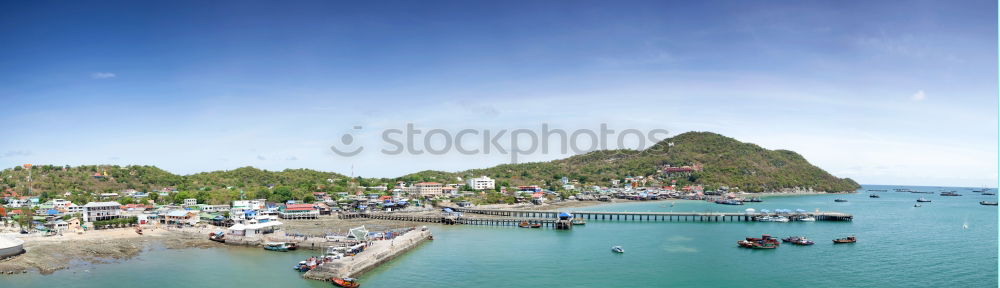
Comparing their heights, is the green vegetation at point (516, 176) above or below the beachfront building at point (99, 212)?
above

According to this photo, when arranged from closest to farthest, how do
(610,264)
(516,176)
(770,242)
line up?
1. (610,264)
2. (770,242)
3. (516,176)

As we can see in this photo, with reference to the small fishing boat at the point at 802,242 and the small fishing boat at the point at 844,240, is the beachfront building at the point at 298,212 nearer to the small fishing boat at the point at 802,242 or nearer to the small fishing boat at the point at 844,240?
the small fishing boat at the point at 802,242

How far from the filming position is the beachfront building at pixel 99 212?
145 ft

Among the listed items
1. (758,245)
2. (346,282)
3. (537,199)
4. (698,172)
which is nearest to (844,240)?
(758,245)

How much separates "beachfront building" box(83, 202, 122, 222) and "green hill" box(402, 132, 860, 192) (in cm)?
6446

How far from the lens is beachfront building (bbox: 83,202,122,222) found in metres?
44.1

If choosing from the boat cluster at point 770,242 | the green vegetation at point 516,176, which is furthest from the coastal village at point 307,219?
the boat cluster at point 770,242

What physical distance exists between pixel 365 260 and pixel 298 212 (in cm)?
3017

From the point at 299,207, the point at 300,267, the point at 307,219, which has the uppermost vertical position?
the point at 299,207

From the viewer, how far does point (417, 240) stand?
35.8m

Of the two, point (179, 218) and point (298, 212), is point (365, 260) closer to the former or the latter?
point (179, 218)

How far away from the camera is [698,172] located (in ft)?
380

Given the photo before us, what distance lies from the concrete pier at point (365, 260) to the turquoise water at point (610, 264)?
1.72ft

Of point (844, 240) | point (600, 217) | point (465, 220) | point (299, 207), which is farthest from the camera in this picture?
point (600, 217)
